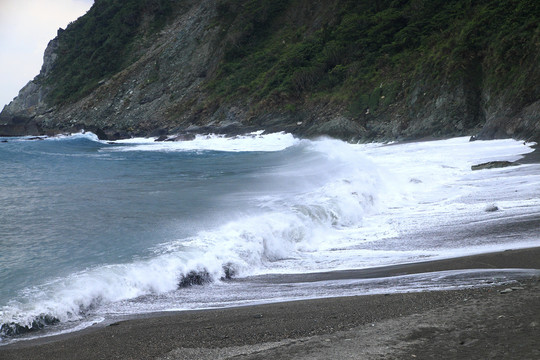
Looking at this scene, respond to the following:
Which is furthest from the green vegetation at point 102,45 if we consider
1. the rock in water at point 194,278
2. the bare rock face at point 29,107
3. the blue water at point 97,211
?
the rock in water at point 194,278

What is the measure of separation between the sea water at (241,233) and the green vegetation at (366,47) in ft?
32.6

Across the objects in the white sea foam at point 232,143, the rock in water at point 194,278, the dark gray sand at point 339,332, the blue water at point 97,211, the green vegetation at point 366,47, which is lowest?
the rock in water at point 194,278

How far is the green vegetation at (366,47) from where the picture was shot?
94.6ft

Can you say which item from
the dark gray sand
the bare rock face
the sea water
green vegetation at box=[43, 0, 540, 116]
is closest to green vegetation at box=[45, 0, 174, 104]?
green vegetation at box=[43, 0, 540, 116]

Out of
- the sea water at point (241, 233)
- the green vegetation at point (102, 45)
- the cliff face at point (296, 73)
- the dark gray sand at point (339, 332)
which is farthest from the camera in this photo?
the green vegetation at point (102, 45)

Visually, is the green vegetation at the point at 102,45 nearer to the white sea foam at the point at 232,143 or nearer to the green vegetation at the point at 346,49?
the green vegetation at the point at 346,49

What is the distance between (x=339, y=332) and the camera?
5223 mm

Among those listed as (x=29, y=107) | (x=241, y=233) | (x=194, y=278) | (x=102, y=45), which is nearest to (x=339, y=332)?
(x=194, y=278)

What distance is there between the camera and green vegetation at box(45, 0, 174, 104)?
72.9 meters

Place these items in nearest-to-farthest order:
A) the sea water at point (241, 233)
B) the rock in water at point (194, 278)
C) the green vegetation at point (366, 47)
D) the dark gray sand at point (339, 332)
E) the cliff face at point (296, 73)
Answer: the dark gray sand at point (339, 332) < the sea water at point (241, 233) < the rock in water at point (194, 278) < the green vegetation at point (366, 47) < the cliff face at point (296, 73)

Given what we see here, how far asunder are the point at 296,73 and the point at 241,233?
36551 millimetres

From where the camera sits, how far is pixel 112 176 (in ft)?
76.9

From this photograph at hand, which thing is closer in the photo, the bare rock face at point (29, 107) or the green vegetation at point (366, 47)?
the green vegetation at point (366, 47)

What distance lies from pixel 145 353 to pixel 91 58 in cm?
7657
